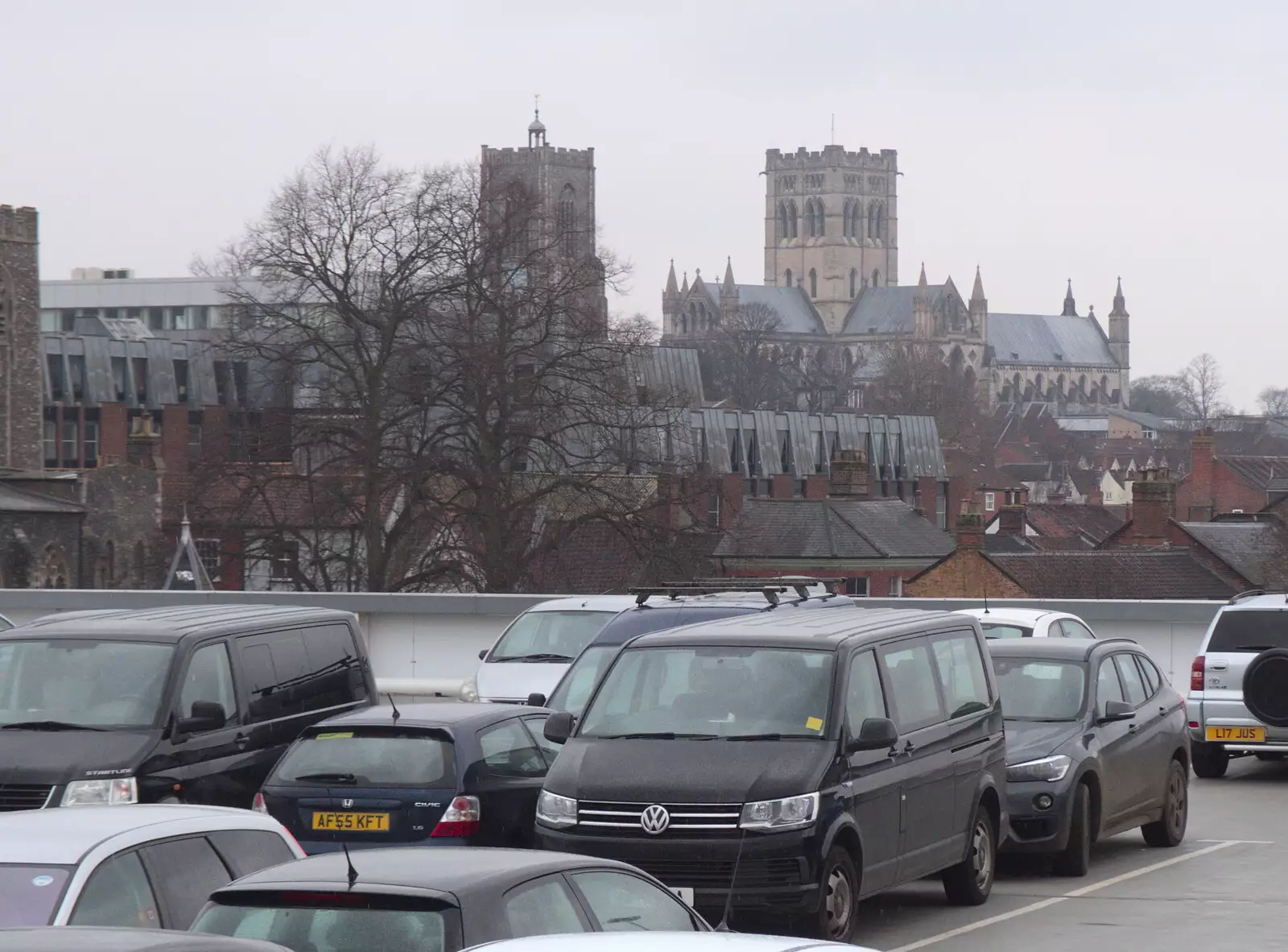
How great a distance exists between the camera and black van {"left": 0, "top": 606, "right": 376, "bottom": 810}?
39.8 feet

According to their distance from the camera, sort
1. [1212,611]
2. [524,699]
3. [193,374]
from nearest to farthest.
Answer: [524,699], [1212,611], [193,374]

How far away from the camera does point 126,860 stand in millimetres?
7629

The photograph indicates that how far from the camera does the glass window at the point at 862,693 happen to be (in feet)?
35.9

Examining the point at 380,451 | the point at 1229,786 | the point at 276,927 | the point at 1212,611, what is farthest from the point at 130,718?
the point at 380,451

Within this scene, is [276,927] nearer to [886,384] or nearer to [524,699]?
[524,699]

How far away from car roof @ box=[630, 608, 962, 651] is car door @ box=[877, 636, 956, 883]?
15 cm

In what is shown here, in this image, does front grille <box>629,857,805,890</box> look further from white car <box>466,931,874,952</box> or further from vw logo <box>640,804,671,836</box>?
white car <box>466,931,874,952</box>

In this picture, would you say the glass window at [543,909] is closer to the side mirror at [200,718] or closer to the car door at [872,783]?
the car door at [872,783]

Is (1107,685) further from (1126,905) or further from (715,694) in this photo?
(715,694)

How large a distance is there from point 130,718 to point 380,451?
34.5m

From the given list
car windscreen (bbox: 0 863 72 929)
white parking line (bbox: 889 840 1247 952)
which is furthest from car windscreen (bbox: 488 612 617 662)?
car windscreen (bbox: 0 863 72 929)

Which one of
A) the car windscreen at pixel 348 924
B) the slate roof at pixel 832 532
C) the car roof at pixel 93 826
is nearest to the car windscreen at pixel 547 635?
the car roof at pixel 93 826

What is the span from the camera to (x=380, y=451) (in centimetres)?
4700

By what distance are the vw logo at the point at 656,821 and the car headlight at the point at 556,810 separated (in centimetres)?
42
